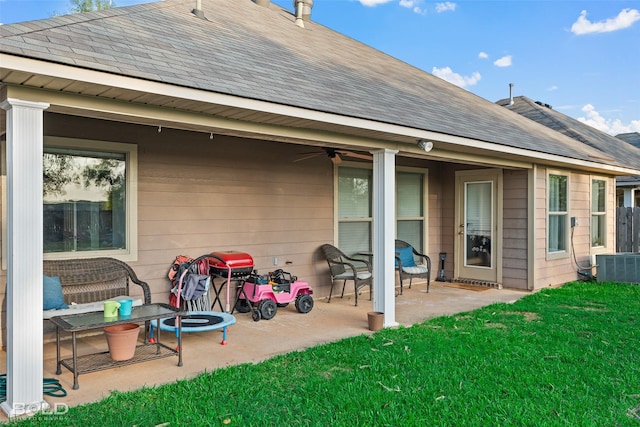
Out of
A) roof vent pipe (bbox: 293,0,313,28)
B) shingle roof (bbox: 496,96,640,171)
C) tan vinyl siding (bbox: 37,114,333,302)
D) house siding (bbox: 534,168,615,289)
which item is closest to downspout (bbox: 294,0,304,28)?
roof vent pipe (bbox: 293,0,313,28)

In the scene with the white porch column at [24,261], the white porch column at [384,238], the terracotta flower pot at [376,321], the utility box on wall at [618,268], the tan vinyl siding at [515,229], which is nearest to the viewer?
the white porch column at [24,261]

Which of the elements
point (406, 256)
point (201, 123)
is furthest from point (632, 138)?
point (201, 123)

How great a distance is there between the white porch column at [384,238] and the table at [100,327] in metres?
2.22

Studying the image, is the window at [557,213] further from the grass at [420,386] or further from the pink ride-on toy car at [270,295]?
the pink ride-on toy car at [270,295]

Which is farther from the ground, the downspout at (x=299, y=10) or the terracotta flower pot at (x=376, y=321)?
the downspout at (x=299, y=10)

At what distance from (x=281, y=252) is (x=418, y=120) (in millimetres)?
2512

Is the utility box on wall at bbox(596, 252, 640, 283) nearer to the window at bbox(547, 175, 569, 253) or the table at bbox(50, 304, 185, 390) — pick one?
the window at bbox(547, 175, 569, 253)

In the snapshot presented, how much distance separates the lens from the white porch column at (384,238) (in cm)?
534

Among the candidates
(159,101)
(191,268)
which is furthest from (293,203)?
(159,101)

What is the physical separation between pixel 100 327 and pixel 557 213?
7.52 metres

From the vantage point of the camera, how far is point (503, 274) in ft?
26.8

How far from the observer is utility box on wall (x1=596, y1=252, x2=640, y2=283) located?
834 cm

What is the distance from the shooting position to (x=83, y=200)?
5.07m

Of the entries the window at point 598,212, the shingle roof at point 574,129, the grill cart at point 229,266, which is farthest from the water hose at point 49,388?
the shingle roof at point 574,129
